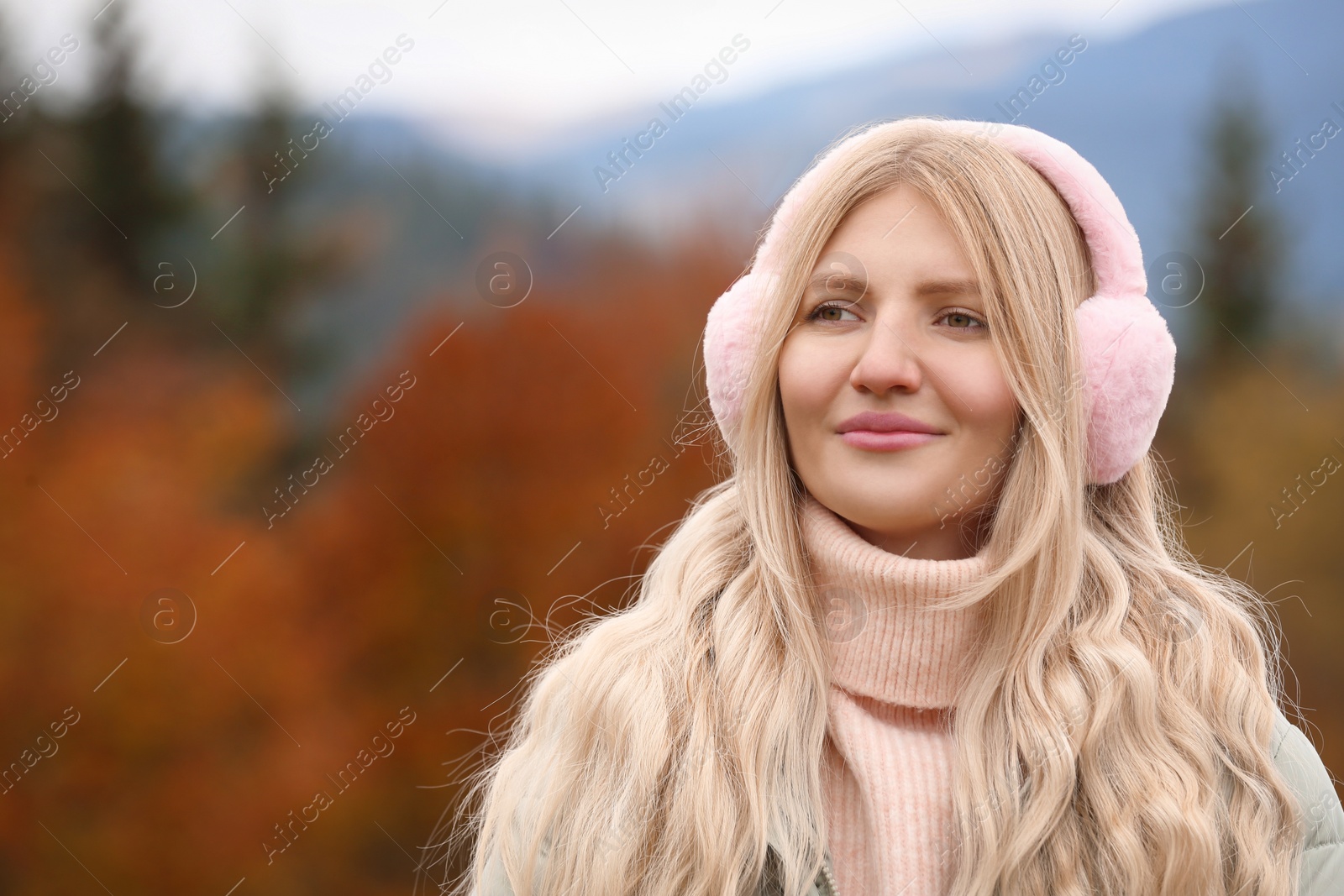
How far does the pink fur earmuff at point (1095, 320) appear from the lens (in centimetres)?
187

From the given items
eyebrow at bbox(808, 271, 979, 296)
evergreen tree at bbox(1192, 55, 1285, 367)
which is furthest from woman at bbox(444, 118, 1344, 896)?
evergreen tree at bbox(1192, 55, 1285, 367)

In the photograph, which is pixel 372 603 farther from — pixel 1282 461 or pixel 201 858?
pixel 1282 461

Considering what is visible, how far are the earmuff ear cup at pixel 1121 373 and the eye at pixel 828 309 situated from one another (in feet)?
1.30

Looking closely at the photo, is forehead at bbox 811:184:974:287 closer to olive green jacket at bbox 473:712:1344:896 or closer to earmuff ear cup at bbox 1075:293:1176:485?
earmuff ear cup at bbox 1075:293:1176:485

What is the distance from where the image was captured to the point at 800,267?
1907 millimetres

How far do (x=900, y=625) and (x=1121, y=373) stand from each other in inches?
22.1

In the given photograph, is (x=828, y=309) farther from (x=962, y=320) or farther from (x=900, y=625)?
(x=900, y=625)

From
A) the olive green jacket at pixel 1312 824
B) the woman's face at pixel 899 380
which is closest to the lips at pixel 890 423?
the woman's face at pixel 899 380

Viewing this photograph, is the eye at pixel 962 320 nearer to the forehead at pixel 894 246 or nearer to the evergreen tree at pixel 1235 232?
the forehead at pixel 894 246

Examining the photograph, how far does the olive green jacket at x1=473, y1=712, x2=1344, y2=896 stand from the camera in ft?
5.84

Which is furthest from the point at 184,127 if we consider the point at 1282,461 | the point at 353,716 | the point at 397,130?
the point at 1282,461

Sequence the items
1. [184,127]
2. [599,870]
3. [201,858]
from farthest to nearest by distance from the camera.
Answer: [184,127] < [201,858] < [599,870]

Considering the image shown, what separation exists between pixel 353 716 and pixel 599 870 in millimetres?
12862

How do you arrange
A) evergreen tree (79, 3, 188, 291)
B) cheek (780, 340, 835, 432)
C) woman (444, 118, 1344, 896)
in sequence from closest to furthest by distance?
woman (444, 118, 1344, 896), cheek (780, 340, 835, 432), evergreen tree (79, 3, 188, 291)
